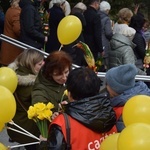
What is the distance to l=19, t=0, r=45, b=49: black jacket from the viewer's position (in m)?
6.36

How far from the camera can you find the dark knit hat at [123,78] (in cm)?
304

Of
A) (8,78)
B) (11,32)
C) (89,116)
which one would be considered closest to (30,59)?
(8,78)

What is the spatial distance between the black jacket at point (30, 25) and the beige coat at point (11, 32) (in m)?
0.18

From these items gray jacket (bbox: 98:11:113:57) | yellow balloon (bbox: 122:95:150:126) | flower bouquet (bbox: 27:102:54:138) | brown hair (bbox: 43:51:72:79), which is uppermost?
yellow balloon (bbox: 122:95:150:126)

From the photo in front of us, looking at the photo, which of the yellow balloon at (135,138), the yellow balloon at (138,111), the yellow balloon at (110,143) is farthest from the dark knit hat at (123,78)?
the yellow balloon at (135,138)

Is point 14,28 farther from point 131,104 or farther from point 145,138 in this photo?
point 145,138

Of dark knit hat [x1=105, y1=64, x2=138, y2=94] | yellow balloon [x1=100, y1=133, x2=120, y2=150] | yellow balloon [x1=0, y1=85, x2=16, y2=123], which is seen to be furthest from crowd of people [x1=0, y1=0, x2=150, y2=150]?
yellow balloon [x1=0, y1=85, x2=16, y2=123]

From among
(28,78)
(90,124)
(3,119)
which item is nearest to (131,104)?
(90,124)

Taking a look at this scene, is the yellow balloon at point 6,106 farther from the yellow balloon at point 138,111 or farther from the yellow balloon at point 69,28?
the yellow balloon at point 69,28

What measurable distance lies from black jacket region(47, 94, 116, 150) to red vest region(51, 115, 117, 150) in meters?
0.02

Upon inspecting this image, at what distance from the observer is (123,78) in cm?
306

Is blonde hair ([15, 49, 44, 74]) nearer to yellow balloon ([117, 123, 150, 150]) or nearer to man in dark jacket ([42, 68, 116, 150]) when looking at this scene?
man in dark jacket ([42, 68, 116, 150])

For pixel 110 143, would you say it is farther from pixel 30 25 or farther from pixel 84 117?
pixel 30 25

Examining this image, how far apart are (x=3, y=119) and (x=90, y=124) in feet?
1.99
